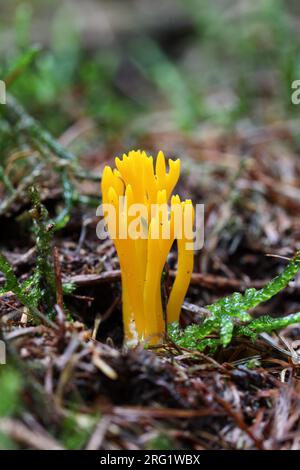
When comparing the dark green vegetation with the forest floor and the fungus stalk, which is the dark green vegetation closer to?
the forest floor

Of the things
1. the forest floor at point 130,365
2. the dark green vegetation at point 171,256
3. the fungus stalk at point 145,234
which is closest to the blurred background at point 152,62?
the dark green vegetation at point 171,256

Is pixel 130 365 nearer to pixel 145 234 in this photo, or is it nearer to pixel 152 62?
pixel 145 234

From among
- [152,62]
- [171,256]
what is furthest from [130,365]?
[152,62]

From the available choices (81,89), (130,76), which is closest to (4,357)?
(81,89)

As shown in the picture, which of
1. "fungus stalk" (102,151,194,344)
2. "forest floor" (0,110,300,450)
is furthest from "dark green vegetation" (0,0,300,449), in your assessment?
"fungus stalk" (102,151,194,344)

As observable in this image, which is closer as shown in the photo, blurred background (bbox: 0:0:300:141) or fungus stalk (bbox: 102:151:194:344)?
fungus stalk (bbox: 102:151:194:344)
